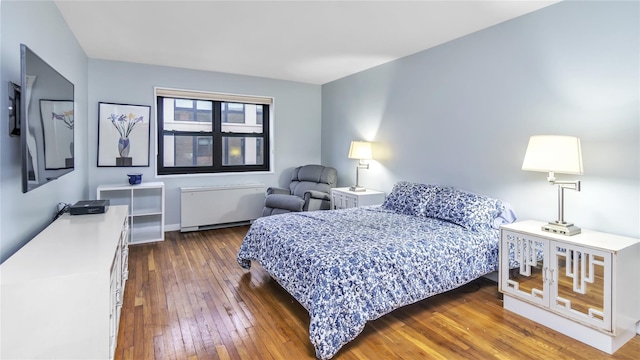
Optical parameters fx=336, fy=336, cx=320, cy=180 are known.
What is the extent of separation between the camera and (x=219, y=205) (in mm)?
4926

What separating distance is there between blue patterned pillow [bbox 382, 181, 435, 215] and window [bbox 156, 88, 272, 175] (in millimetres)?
2659

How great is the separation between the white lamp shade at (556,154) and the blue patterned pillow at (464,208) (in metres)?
0.57

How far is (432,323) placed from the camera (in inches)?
92.6

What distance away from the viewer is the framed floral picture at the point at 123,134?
4.27 m

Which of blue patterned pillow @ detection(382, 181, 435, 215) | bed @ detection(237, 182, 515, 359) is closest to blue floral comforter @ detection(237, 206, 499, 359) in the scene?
bed @ detection(237, 182, 515, 359)

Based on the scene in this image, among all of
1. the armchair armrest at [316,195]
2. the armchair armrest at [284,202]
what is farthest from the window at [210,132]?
the armchair armrest at [316,195]

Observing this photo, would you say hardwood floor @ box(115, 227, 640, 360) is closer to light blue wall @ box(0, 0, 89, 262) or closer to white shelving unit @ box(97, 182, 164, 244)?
light blue wall @ box(0, 0, 89, 262)

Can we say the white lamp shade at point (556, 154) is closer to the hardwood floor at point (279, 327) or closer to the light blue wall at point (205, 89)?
the hardwood floor at point (279, 327)

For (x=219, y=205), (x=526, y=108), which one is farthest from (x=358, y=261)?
(x=219, y=205)

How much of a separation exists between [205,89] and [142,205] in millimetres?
1842

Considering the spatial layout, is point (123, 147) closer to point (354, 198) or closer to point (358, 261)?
point (354, 198)

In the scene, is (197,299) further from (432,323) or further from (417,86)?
(417,86)

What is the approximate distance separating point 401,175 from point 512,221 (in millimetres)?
1455

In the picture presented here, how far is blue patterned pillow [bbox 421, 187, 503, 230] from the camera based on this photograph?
283cm
